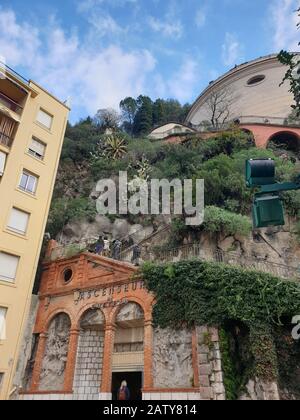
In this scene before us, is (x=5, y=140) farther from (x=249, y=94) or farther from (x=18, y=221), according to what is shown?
(x=249, y=94)

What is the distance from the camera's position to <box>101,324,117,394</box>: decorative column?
45.4 ft

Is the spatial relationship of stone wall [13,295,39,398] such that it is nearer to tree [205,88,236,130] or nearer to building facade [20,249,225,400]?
building facade [20,249,225,400]

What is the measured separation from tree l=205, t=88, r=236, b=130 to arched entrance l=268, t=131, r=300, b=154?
885cm

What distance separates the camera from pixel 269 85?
39625 mm

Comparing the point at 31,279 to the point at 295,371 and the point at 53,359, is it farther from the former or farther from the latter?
the point at 295,371

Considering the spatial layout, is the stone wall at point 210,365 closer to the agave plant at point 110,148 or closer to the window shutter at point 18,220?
the window shutter at point 18,220

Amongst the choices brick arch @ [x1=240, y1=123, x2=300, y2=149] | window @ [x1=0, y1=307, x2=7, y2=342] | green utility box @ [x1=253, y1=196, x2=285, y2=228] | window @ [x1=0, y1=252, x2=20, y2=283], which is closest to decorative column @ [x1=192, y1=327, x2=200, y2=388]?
window @ [x1=0, y1=307, x2=7, y2=342]

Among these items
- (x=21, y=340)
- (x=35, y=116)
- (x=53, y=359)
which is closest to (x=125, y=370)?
(x=53, y=359)

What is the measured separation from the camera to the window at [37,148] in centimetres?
1941

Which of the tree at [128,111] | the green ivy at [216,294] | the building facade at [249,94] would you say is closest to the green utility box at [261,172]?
the green ivy at [216,294]

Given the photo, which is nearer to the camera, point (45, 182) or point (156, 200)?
point (45, 182)
